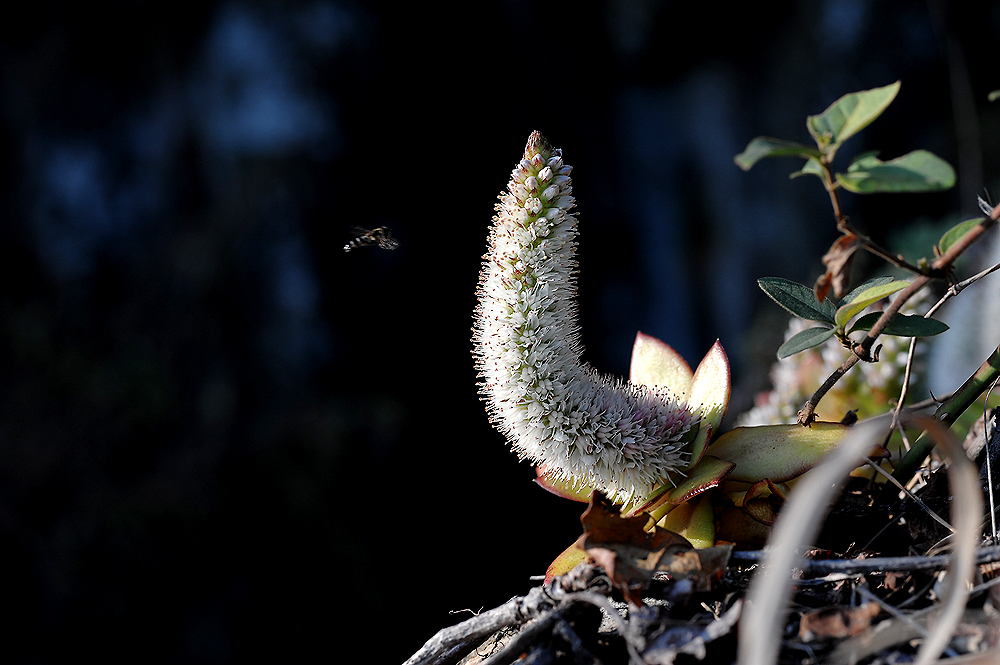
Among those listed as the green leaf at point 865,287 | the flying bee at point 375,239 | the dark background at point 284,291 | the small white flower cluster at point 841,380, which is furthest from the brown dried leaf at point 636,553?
the dark background at point 284,291

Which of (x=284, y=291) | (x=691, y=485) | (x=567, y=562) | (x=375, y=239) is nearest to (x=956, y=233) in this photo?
(x=691, y=485)

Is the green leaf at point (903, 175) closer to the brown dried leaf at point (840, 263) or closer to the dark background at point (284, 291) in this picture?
the brown dried leaf at point (840, 263)

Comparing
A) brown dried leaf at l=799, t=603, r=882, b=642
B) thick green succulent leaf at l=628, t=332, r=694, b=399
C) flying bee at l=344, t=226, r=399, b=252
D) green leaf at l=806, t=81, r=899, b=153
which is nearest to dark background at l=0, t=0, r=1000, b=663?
flying bee at l=344, t=226, r=399, b=252

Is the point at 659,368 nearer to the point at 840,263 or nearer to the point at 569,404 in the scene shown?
the point at 569,404

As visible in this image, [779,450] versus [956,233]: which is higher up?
[956,233]

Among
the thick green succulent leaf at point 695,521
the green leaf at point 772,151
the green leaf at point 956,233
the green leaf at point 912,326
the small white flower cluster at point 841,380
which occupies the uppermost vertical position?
the green leaf at point 772,151
